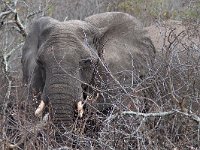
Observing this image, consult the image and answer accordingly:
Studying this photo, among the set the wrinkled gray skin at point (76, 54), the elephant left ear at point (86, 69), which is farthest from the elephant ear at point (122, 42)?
the elephant left ear at point (86, 69)

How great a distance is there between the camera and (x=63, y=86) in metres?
6.42

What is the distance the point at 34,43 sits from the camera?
7691 mm

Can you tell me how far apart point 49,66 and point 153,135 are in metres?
1.85

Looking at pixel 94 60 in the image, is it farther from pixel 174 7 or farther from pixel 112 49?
pixel 174 7

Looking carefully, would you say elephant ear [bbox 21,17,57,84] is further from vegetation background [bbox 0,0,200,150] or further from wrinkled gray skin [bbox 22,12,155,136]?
vegetation background [bbox 0,0,200,150]

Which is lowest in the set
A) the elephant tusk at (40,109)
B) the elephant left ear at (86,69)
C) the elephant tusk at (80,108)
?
the elephant tusk at (40,109)

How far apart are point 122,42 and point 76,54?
1090 millimetres

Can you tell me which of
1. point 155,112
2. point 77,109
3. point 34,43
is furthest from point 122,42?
point 155,112

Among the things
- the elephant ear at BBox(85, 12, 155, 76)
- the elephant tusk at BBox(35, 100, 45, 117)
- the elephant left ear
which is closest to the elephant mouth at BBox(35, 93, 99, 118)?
the elephant tusk at BBox(35, 100, 45, 117)

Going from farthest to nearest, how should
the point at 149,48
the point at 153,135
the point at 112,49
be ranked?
the point at 149,48, the point at 112,49, the point at 153,135

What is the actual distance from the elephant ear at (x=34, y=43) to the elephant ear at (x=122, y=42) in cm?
51

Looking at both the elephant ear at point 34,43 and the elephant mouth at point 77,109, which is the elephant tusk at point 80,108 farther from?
the elephant ear at point 34,43

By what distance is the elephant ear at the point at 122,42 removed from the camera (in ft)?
24.2

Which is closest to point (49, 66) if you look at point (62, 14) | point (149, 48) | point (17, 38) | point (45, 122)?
point (45, 122)
